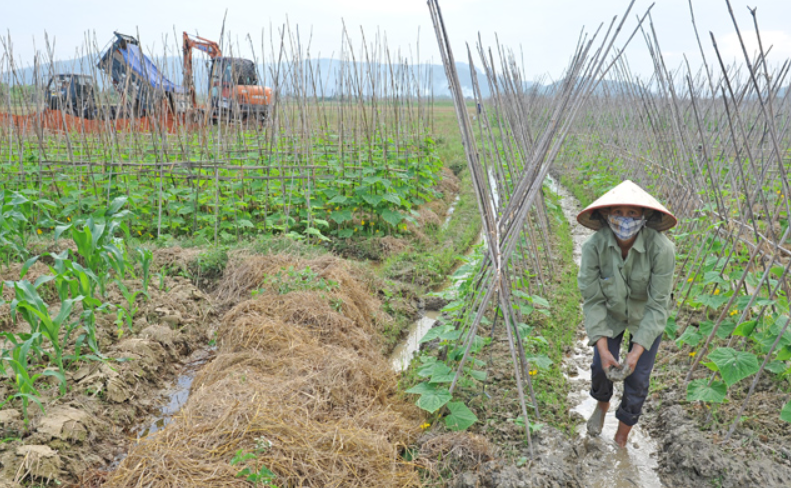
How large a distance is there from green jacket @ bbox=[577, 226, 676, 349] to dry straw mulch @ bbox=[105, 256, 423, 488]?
1.19 metres

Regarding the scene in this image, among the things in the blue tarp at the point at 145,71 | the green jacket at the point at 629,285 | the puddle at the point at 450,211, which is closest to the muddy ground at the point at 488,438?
the green jacket at the point at 629,285

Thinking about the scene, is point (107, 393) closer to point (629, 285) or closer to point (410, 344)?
point (410, 344)

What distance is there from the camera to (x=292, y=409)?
296 cm

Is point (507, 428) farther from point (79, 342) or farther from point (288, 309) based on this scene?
point (79, 342)

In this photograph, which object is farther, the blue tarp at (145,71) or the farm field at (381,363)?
the blue tarp at (145,71)

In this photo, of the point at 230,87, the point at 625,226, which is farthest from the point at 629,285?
the point at 230,87

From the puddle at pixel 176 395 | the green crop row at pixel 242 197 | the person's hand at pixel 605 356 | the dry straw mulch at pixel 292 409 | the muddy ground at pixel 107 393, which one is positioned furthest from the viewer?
the green crop row at pixel 242 197

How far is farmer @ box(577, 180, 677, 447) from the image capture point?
2.68 meters

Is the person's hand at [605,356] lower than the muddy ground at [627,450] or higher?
higher

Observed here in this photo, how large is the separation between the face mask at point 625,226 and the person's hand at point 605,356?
529 mm

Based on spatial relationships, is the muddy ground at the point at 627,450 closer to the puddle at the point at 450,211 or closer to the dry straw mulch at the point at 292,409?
the dry straw mulch at the point at 292,409

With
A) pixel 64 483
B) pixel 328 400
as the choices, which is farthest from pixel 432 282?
pixel 64 483

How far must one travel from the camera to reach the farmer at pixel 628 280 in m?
2.68

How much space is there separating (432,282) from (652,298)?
3194 millimetres
